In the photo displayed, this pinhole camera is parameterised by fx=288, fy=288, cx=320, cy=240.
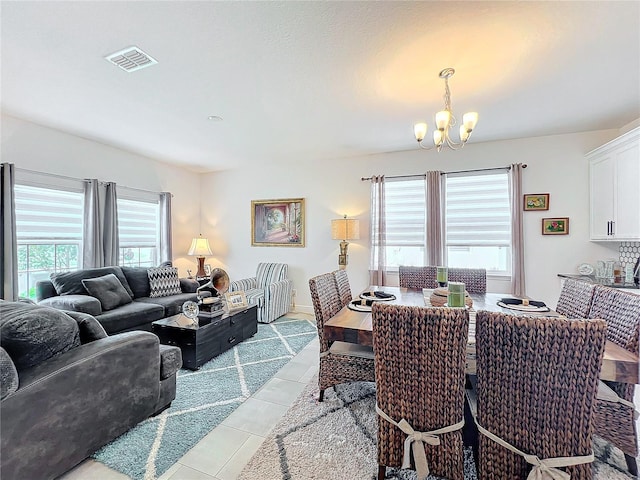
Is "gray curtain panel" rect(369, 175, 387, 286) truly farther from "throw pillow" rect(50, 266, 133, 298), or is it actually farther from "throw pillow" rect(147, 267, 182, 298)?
"throw pillow" rect(50, 266, 133, 298)

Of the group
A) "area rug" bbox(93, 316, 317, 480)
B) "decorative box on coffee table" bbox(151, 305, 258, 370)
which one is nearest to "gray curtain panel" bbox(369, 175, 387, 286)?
"area rug" bbox(93, 316, 317, 480)

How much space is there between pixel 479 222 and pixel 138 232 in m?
5.21

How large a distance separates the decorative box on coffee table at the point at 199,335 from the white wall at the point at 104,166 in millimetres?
2499

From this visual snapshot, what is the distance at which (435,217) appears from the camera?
161 inches

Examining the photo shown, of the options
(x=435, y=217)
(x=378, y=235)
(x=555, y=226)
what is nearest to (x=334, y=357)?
(x=378, y=235)

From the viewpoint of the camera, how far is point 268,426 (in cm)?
196

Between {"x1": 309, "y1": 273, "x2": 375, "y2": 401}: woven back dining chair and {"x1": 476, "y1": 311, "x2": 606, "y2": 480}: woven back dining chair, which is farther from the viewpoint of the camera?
{"x1": 309, "y1": 273, "x2": 375, "y2": 401}: woven back dining chair

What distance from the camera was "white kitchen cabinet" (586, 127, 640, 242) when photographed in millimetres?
2906

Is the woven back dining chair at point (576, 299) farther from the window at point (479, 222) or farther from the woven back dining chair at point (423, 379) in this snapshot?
the window at point (479, 222)

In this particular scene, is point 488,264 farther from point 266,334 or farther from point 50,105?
point 50,105

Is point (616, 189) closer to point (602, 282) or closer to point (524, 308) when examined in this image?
point (602, 282)

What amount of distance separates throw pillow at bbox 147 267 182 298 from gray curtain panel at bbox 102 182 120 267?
55cm

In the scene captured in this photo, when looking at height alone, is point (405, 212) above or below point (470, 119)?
below

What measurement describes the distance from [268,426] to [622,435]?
1.99 m
